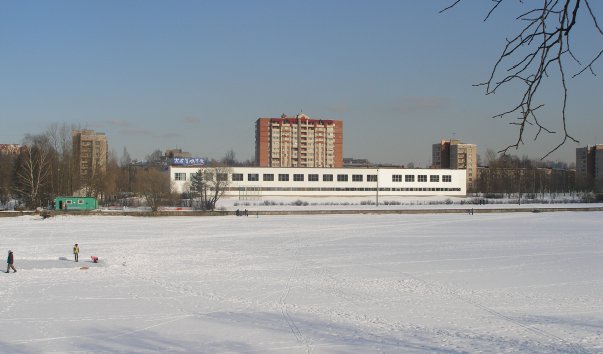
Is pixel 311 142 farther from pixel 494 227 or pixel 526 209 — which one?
pixel 494 227

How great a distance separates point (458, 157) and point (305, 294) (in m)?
149

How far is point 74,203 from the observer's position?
2680 inches

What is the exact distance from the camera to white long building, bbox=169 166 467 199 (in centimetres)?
9719

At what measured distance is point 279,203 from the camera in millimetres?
86312

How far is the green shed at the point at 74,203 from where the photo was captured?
67562 mm

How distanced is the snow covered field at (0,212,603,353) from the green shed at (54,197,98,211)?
26033 mm

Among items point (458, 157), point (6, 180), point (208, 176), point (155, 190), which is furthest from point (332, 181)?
point (458, 157)

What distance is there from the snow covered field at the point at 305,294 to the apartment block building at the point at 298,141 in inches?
4512

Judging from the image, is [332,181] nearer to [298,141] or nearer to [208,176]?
[208,176]

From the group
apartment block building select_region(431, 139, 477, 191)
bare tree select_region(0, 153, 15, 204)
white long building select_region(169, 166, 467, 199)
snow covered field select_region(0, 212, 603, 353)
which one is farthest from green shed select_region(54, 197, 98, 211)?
apartment block building select_region(431, 139, 477, 191)

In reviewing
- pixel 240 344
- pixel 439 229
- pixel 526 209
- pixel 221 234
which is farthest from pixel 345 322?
pixel 526 209

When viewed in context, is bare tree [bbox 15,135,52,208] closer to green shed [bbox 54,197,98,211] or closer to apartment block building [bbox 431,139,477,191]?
green shed [bbox 54,197,98,211]

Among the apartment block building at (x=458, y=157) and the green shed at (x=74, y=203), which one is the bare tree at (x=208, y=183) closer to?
the green shed at (x=74, y=203)

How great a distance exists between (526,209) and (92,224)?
53135mm
